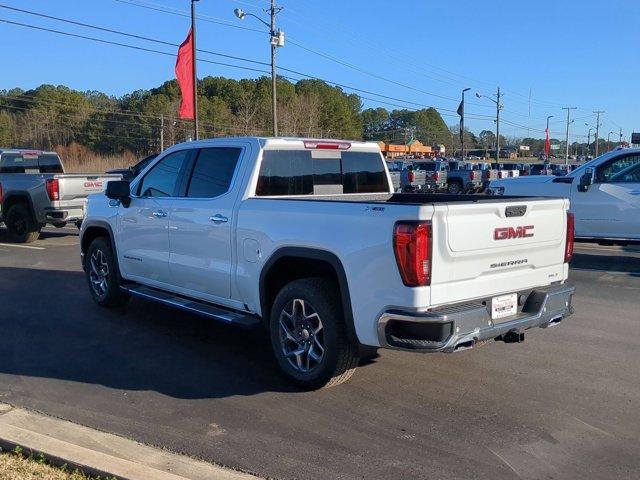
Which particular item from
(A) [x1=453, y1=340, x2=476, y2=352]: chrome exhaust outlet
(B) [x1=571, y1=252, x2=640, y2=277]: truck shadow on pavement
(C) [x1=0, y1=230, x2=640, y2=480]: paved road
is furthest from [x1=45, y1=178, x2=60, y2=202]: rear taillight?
(A) [x1=453, y1=340, x2=476, y2=352]: chrome exhaust outlet

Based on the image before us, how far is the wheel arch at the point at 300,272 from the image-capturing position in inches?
182

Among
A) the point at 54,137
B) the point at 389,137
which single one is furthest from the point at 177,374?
Answer: the point at 389,137

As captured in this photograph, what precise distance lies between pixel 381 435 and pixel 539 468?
100cm

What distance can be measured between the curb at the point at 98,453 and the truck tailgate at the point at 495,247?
5.95 feet

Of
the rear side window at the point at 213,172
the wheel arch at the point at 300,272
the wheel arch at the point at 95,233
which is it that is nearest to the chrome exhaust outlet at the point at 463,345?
the wheel arch at the point at 300,272

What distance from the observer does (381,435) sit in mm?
4305

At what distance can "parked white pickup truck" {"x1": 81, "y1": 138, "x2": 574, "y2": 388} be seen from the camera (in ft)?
14.1

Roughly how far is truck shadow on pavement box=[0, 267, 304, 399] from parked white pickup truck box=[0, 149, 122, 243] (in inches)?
200

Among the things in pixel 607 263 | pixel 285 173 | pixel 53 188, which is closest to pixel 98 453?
pixel 285 173

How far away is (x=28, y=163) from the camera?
1579 cm

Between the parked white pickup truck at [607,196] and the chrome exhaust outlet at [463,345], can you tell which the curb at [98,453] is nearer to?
the chrome exhaust outlet at [463,345]

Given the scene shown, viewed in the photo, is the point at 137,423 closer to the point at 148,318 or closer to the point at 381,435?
the point at 381,435

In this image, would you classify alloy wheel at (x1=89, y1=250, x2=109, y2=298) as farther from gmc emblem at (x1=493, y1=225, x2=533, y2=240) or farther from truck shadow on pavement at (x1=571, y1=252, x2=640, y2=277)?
truck shadow on pavement at (x1=571, y1=252, x2=640, y2=277)

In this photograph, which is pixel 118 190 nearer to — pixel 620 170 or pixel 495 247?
pixel 495 247
